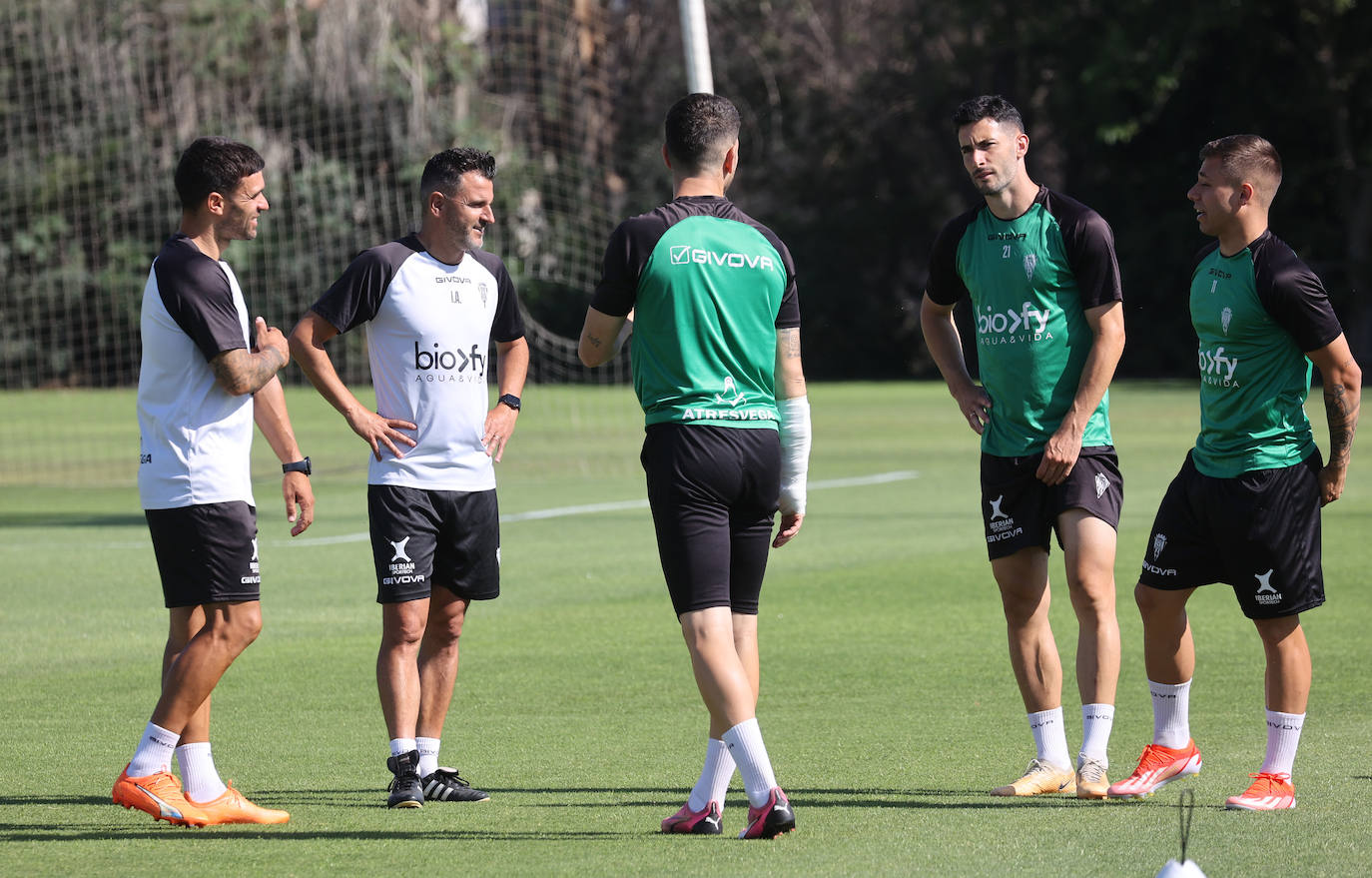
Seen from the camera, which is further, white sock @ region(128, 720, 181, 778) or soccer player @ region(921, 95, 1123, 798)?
soccer player @ region(921, 95, 1123, 798)

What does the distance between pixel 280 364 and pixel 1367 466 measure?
16922 mm

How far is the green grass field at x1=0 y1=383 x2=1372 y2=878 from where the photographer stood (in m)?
5.34

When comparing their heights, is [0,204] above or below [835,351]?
above

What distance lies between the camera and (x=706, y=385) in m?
5.44

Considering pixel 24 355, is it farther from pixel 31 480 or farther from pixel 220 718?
pixel 220 718

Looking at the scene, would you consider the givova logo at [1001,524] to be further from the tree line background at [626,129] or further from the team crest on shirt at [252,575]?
the tree line background at [626,129]

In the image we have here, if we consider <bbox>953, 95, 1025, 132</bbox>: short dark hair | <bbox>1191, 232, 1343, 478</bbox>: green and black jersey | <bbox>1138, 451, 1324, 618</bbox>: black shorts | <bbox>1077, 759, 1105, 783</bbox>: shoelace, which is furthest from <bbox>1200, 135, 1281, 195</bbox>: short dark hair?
<bbox>1077, 759, 1105, 783</bbox>: shoelace

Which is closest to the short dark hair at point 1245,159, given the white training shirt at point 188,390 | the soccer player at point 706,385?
the soccer player at point 706,385

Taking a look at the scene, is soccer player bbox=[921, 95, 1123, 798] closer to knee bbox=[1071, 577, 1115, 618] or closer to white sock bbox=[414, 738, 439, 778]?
knee bbox=[1071, 577, 1115, 618]

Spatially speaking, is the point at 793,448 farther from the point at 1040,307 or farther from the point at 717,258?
the point at 1040,307

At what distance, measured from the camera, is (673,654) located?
30.3 feet

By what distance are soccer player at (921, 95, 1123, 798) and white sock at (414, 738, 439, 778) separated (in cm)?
199

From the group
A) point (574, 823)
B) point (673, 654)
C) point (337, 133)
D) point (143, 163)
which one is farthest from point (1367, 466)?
point (143, 163)

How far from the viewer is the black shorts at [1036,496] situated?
20.1 ft
